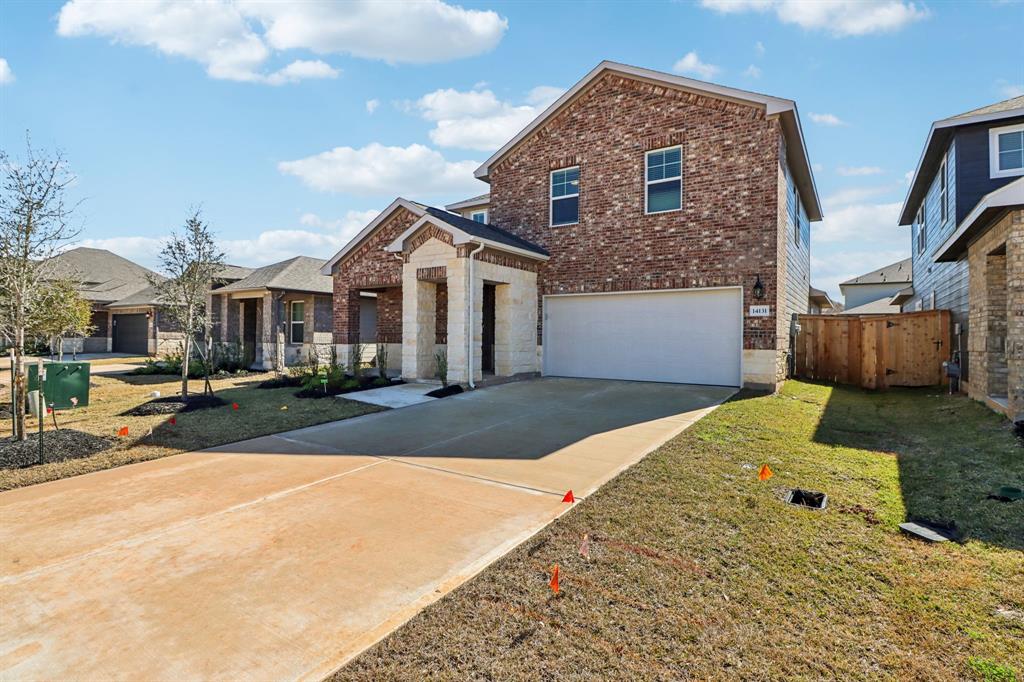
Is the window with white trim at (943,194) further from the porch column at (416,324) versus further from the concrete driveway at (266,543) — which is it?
the porch column at (416,324)

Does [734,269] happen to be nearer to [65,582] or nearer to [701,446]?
[701,446]

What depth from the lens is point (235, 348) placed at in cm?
1862

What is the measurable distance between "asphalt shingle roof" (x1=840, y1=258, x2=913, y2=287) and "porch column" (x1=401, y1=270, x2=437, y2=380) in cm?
3718

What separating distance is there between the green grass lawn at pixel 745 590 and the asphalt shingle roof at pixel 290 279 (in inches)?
649

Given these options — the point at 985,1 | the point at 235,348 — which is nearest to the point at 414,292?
the point at 235,348

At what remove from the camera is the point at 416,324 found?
504 inches

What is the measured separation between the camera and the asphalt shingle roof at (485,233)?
40.4 ft

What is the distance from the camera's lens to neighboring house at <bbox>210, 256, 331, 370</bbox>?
19.0 metres

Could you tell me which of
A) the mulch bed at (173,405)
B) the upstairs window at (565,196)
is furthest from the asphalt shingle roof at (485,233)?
the mulch bed at (173,405)

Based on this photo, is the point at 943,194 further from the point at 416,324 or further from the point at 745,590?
the point at 745,590

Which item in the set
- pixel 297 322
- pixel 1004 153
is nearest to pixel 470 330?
pixel 297 322

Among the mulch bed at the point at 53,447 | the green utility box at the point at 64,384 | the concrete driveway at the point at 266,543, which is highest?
the green utility box at the point at 64,384

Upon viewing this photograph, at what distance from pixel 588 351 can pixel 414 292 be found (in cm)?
479

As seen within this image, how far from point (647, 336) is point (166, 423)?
10.2 metres
